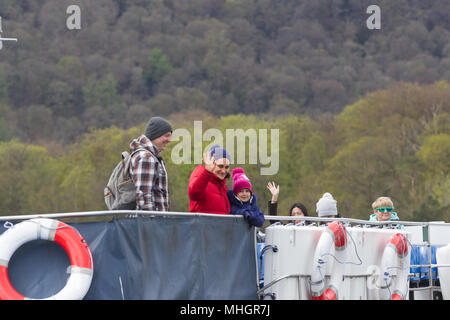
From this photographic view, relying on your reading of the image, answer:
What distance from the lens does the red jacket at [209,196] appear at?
28.4 ft

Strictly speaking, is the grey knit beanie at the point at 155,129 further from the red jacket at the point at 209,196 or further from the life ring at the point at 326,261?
the life ring at the point at 326,261

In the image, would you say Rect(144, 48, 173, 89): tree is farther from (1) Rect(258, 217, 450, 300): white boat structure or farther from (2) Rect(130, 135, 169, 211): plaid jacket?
(2) Rect(130, 135, 169, 211): plaid jacket

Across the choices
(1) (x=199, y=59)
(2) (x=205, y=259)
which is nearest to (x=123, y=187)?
(2) (x=205, y=259)

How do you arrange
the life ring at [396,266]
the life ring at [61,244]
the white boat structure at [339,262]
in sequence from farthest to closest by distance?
the life ring at [396,266]
the white boat structure at [339,262]
the life ring at [61,244]

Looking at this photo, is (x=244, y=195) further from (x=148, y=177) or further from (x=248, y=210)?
(x=148, y=177)

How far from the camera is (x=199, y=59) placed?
133m

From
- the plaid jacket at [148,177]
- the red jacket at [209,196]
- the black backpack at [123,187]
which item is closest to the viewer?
the plaid jacket at [148,177]

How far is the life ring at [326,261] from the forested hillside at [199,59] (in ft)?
321

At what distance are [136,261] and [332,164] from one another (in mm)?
50588

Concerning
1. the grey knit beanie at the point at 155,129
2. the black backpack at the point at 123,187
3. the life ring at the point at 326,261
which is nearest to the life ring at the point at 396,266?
the life ring at the point at 326,261

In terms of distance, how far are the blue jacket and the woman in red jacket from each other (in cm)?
12

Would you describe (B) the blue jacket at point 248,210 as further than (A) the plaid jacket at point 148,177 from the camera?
Yes

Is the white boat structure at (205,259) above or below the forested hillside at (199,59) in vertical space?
below
